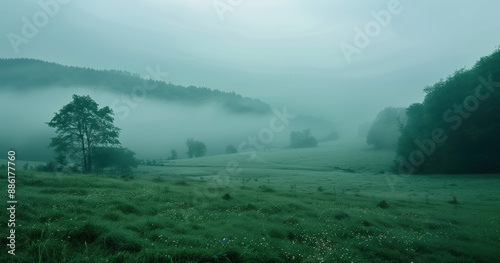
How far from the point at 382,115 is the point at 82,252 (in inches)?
4734

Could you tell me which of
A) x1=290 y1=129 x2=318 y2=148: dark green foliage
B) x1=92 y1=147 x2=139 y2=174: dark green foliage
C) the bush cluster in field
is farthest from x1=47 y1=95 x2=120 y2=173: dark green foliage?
x1=290 y1=129 x2=318 y2=148: dark green foliage

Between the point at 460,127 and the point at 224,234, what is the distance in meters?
58.7

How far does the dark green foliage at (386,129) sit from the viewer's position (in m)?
99.6

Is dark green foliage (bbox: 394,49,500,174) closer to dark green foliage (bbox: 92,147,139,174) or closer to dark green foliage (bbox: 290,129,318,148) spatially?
dark green foliage (bbox: 92,147,139,174)

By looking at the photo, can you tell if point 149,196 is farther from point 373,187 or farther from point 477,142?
point 477,142

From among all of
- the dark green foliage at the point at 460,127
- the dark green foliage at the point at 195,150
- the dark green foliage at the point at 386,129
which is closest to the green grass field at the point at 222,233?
the dark green foliage at the point at 460,127

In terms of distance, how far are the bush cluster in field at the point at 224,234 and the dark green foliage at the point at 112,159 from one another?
3818 centimetres

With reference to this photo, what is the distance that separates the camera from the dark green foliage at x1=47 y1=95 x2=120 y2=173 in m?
44.8

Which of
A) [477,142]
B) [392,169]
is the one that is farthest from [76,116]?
[477,142]

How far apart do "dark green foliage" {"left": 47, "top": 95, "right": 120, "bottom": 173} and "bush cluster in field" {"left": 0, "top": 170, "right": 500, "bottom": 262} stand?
3303 centimetres

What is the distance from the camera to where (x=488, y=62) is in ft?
161

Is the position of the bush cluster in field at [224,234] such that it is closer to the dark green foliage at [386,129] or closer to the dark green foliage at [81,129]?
the dark green foliage at [81,129]

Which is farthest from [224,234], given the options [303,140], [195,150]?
[303,140]

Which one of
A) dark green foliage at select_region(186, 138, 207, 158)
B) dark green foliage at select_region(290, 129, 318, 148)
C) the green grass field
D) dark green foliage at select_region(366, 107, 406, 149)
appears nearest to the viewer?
the green grass field
